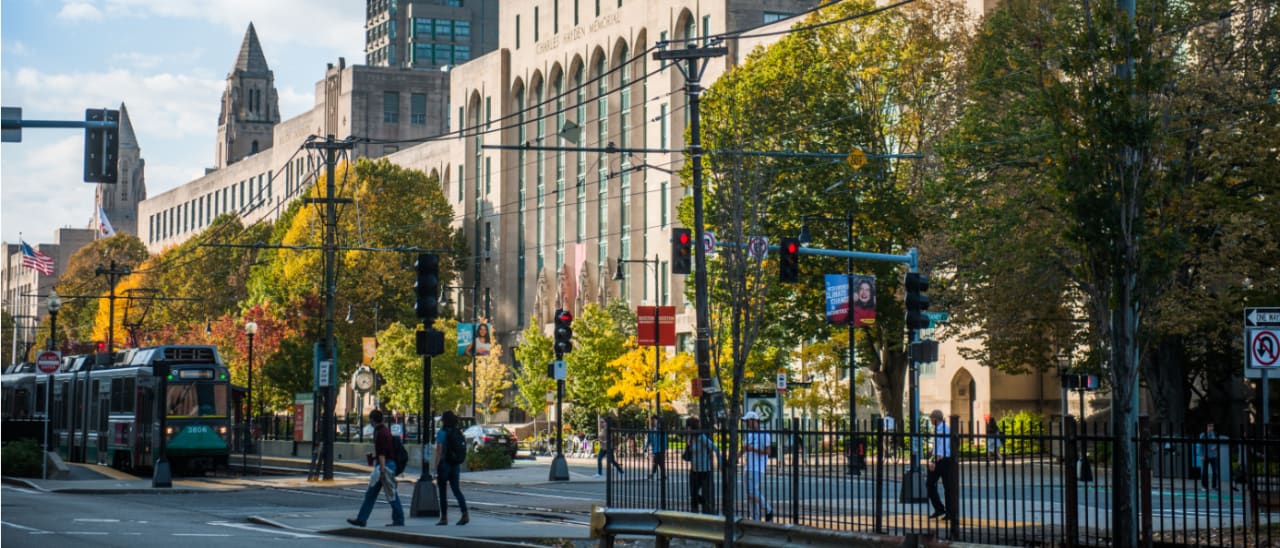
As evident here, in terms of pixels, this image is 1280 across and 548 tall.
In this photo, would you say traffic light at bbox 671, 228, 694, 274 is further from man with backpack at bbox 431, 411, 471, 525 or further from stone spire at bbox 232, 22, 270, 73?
stone spire at bbox 232, 22, 270, 73

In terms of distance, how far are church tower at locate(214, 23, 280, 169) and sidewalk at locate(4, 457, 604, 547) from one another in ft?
396

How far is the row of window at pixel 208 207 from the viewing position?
131 meters

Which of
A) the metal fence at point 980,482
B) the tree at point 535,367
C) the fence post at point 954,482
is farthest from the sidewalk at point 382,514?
the tree at point 535,367

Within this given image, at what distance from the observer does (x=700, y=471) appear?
2273cm

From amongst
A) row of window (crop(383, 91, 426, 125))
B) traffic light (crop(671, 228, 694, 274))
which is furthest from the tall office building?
traffic light (crop(671, 228, 694, 274))

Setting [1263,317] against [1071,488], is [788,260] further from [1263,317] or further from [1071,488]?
[1071,488]

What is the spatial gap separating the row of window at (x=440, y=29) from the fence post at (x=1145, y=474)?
5544 inches

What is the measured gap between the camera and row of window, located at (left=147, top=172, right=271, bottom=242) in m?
131

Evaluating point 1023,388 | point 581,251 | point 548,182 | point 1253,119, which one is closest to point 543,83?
point 548,182

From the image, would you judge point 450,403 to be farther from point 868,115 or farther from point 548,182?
point 868,115

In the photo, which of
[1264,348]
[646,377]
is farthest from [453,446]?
[646,377]

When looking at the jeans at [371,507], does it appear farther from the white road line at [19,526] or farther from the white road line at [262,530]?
the white road line at [19,526]

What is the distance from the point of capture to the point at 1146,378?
43344mm

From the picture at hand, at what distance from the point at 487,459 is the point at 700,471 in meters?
26.0
